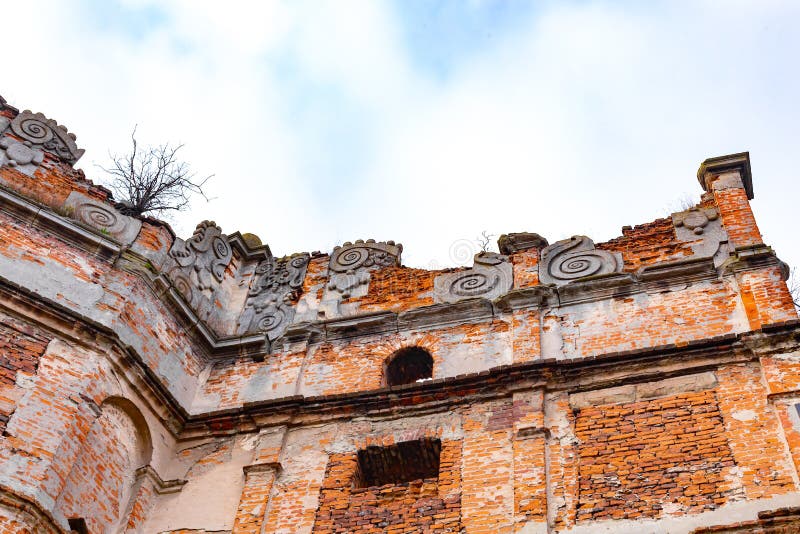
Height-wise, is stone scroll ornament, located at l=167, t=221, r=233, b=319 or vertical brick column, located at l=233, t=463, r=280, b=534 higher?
stone scroll ornament, located at l=167, t=221, r=233, b=319

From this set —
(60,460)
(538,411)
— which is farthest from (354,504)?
(60,460)

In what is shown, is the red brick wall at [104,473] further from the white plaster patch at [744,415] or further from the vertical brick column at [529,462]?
the white plaster patch at [744,415]

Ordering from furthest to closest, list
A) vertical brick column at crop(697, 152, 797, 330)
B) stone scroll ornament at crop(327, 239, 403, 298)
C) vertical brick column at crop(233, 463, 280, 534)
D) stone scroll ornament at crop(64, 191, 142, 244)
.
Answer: stone scroll ornament at crop(327, 239, 403, 298) → stone scroll ornament at crop(64, 191, 142, 244) → vertical brick column at crop(697, 152, 797, 330) → vertical brick column at crop(233, 463, 280, 534)

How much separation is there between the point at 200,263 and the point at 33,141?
8.27 feet

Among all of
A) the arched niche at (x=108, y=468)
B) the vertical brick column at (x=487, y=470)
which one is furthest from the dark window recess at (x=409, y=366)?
the arched niche at (x=108, y=468)

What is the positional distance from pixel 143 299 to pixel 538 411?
183 inches

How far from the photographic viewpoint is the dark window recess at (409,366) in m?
11.8

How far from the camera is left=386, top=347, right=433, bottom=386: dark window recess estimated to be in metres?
11.8

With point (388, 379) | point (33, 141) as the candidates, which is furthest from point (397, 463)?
point (33, 141)

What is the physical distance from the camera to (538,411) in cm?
1010

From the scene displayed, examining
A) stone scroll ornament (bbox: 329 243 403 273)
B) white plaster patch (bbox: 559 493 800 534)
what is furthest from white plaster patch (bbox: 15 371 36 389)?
white plaster patch (bbox: 559 493 800 534)

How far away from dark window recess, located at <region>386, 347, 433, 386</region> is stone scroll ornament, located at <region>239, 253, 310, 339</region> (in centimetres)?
154

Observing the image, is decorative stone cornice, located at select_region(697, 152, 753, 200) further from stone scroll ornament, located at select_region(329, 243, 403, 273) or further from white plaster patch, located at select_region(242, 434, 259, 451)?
white plaster patch, located at select_region(242, 434, 259, 451)

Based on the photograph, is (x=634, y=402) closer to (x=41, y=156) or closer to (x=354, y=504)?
(x=354, y=504)
